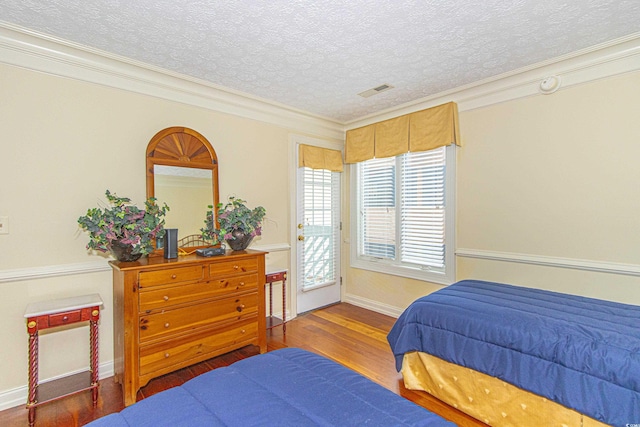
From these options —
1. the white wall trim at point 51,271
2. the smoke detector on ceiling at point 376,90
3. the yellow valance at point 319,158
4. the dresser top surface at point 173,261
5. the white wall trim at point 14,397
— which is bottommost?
the white wall trim at point 14,397

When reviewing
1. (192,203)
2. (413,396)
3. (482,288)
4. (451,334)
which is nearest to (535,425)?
(451,334)

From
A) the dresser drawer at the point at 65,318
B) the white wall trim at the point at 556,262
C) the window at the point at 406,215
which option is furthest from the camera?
the window at the point at 406,215

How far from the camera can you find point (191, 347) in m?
2.43

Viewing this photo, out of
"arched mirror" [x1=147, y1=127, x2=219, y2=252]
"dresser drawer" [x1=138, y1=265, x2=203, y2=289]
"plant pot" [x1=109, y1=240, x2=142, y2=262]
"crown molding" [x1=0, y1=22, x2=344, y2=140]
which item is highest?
"crown molding" [x1=0, y1=22, x2=344, y2=140]

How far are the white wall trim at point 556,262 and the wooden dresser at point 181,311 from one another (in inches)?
85.9

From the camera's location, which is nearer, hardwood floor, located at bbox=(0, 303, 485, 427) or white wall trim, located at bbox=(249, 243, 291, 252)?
hardwood floor, located at bbox=(0, 303, 485, 427)

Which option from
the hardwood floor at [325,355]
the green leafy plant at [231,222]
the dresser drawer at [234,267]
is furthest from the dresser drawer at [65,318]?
the green leafy plant at [231,222]

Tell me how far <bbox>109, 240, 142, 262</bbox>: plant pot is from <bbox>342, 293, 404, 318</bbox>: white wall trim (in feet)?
9.51

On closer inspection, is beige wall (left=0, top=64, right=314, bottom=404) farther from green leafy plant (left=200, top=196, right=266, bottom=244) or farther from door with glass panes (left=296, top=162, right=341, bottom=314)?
door with glass panes (left=296, top=162, right=341, bottom=314)

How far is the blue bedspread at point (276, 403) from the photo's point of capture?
3.33 feet

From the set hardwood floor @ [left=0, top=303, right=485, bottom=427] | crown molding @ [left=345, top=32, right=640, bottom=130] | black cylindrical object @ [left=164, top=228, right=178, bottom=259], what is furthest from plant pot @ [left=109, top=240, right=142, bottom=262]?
crown molding @ [left=345, top=32, right=640, bottom=130]

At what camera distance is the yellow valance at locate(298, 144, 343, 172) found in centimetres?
386

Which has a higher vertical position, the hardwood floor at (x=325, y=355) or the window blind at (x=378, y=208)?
the window blind at (x=378, y=208)

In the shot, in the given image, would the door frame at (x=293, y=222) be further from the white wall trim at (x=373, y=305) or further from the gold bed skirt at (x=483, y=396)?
the gold bed skirt at (x=483, y=396)
